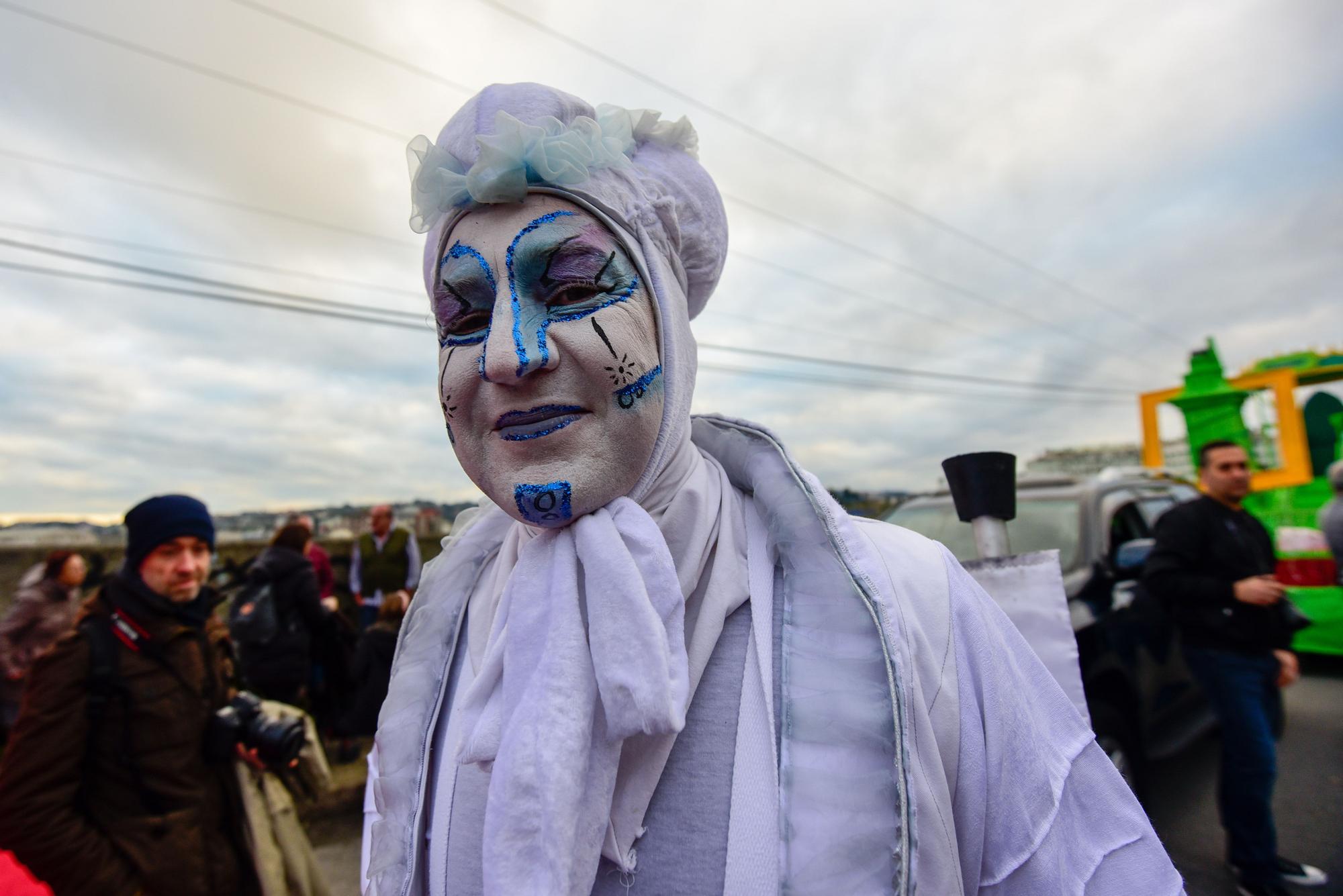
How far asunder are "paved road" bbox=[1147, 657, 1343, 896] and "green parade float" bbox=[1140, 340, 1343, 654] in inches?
108

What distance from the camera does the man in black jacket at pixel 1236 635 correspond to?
2.97m

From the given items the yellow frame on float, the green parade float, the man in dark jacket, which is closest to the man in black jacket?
the man in dark jacket

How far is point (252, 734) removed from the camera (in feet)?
7.51

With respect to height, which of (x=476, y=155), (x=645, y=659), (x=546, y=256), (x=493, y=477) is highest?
(x=476, y=155)

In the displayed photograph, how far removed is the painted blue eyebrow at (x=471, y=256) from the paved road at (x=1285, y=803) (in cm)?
364

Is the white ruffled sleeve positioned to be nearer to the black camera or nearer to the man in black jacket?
the black camera

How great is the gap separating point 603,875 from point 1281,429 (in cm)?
990

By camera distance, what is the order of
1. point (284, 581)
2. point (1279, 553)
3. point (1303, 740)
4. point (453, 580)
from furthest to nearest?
point (1279, 553)
point (1303, 740)
point (284, 581)
point (453, 580)

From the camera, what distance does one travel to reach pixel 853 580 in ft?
3.14

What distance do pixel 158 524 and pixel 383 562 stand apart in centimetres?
343

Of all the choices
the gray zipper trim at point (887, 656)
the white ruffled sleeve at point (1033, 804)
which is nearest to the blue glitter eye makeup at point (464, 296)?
the gray zipper trim at point (887, 656)

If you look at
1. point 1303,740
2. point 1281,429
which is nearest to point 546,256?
point 1303,740

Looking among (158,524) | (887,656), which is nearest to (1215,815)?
(887,656)

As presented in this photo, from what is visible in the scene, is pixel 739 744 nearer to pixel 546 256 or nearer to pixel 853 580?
pixel 853 580
